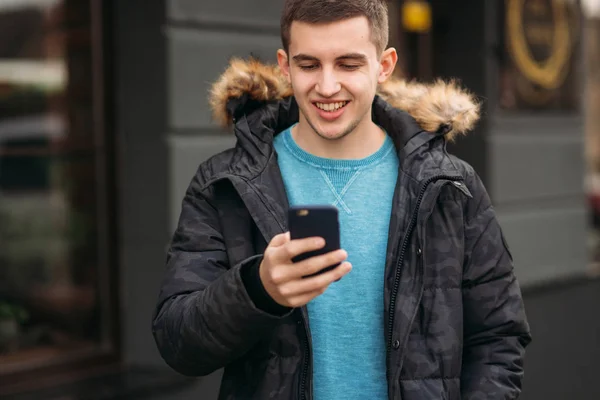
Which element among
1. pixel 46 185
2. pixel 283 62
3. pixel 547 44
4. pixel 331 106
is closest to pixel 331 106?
pixel 331 106

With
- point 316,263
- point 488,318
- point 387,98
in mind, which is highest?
point 387,98

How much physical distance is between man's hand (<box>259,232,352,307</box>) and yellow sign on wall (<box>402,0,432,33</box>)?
7.08m

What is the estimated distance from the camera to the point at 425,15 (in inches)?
339

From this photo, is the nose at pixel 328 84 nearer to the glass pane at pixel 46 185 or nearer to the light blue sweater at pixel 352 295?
the light blue sweater at pixel 352 295

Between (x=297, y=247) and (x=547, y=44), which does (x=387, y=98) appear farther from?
(x=547, y=44)

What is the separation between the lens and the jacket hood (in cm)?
245

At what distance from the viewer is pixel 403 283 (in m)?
2.16

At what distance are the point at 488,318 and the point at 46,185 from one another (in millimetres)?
3980

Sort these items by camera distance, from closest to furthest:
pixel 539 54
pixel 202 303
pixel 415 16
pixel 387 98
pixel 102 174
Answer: pixel 202 303 < pixel 387 98 < pixel 102 174 < pixel 415 16 < pixel 539 54

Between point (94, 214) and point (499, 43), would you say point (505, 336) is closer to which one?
point (94, 214)

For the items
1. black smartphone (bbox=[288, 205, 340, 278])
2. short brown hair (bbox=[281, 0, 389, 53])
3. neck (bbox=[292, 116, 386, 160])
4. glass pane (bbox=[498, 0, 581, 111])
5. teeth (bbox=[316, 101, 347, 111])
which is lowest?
black smartphone (bbox=[288, 205, 340, 278])

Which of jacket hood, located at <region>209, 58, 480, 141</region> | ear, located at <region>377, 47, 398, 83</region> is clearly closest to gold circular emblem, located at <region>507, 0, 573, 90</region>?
jacket hood, located at <region>209, 58, 480, 141</region>

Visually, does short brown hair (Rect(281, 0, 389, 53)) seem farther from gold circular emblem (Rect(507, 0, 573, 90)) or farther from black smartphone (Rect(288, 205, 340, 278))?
gold circular emblem (Rect(507, 0, 573, 90))

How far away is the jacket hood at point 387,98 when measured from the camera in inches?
96.3
